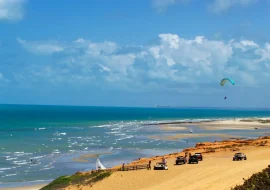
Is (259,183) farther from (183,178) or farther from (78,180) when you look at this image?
(78,180)

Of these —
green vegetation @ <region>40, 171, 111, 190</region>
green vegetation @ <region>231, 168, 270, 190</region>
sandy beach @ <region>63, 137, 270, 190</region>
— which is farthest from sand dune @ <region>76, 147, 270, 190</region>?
green vegetation @ <region>231, 168, 270, 190</region>

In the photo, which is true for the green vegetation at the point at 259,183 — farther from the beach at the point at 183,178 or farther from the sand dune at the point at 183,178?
the sand dune at the point at 183,178

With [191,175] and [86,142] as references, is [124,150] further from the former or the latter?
[191,175]

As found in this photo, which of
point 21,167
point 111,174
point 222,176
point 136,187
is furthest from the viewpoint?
point 21,167

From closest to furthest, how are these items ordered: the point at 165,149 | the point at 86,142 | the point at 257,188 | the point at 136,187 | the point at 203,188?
the point at 257,188, the point at 203,188, the point at 136,187, the point at 165,149, the point at 86,142

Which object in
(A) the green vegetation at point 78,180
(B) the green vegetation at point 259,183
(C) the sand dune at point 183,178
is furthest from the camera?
(A) the green vegetation at point 78,180

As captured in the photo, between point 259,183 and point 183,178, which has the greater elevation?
point 259,183

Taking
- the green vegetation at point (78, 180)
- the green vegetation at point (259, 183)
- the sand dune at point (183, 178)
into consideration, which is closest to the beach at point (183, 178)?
the sand dune at point (183, 178)

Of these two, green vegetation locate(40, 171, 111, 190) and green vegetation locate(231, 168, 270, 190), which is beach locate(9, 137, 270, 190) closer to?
green vegetation locate(40, 171, 111, 190)

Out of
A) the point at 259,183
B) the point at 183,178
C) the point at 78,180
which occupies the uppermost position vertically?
the point at 259,183

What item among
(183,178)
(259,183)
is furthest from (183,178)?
(259,183)

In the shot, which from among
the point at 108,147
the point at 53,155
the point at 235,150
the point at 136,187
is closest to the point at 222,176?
the point at 136,187
